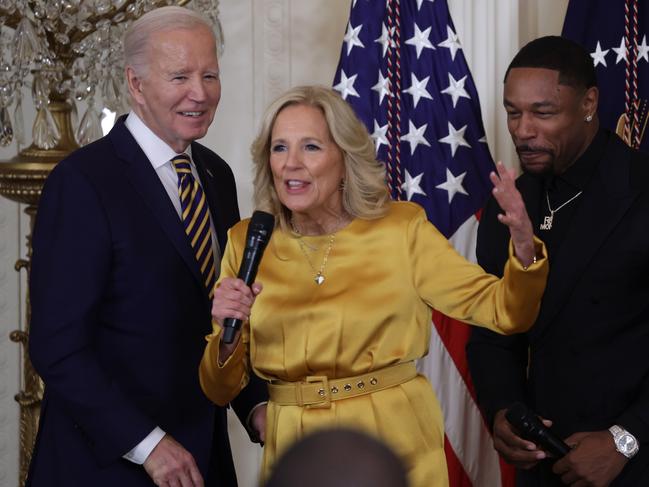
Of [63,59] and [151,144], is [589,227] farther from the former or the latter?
[63,59]

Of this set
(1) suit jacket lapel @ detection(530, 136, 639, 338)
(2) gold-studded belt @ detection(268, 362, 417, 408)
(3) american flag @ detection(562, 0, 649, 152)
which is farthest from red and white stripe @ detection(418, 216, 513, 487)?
(2) gold-studded belt @ detection(268, 362, 417, 408)

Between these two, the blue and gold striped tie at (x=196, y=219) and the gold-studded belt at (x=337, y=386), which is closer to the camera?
the gold-studded belt at (x=337, y=386)

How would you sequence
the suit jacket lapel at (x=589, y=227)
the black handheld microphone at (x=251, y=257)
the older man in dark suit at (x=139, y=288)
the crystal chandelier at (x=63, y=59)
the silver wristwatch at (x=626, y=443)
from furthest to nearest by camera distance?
the crystal chandelier at (x=63, y=59), the suit jacket lapel at (x=589, y=227), the silver wristwatch at (x=626, y=443), the older man in dark suit at (x=139, y=288), the black handheld microphone at (x=251, y=257)

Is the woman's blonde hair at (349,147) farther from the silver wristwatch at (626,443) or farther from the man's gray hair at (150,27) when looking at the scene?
the silver wristwatch at (626,443)

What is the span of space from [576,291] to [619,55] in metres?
1.46

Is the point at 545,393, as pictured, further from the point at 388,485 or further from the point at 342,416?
the point at 388,485

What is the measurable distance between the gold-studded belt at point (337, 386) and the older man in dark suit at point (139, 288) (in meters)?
0.30

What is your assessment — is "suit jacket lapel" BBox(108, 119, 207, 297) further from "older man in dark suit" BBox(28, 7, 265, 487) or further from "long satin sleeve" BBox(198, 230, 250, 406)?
"long satin sleeve" BBox(198, 230, 250, 406)

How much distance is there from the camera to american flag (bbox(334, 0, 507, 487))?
4.00 m

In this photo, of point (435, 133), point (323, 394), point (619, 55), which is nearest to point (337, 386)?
point (323, 394)

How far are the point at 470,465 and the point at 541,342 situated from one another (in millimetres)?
1229

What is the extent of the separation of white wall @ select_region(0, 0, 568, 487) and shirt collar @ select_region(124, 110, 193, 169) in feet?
6.68

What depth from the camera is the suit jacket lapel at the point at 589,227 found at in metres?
2.86

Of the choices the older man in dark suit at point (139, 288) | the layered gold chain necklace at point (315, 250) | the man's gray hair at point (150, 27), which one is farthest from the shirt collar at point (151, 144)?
the layered gold chain necklace at point (315, 250)
